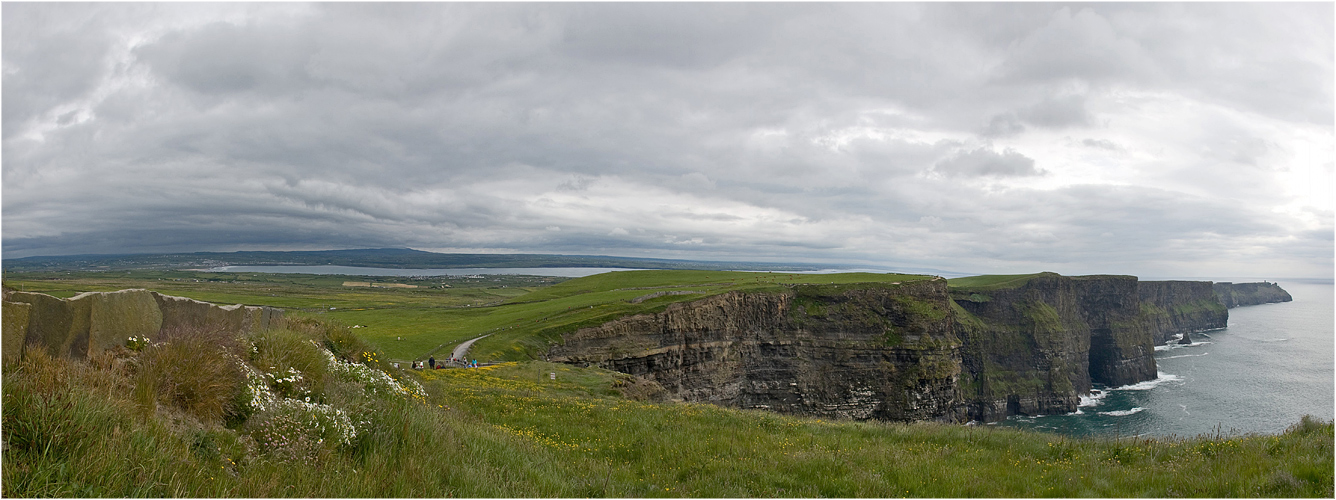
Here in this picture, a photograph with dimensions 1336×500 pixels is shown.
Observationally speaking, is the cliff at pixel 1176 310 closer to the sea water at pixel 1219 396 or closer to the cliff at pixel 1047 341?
the sea water at pixel 1219 396

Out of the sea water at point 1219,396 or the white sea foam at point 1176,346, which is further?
the white sea foam at point 1176,346

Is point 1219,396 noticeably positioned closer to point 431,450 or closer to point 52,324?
point 431,450

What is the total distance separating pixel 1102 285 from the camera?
124062mm

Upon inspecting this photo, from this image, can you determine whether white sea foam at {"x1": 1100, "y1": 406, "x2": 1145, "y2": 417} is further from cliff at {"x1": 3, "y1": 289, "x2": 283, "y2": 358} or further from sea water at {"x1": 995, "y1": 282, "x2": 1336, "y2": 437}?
cliff at {"x1": 3, "y1": 289, "x2": 283, "y2": 358}

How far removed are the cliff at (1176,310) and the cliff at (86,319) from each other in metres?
219

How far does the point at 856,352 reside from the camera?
227ft

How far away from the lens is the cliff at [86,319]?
262 inches

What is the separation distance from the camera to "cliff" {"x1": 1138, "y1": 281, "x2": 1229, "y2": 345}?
17450 cm

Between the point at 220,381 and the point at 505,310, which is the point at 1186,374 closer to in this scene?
the point at 505,310

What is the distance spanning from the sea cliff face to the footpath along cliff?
0.42 ft

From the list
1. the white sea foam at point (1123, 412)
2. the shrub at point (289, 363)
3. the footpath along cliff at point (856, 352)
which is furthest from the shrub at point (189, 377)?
the white sea foam at point (1123, 412)

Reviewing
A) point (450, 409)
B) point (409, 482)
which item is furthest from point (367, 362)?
point (409, 482)

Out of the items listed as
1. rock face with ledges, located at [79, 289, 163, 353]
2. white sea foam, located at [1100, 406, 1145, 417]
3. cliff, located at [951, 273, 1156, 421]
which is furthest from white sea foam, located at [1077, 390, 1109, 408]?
rock face with ledges, located at [79, 289, 163, 353]

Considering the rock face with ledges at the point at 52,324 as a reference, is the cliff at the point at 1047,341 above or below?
below
